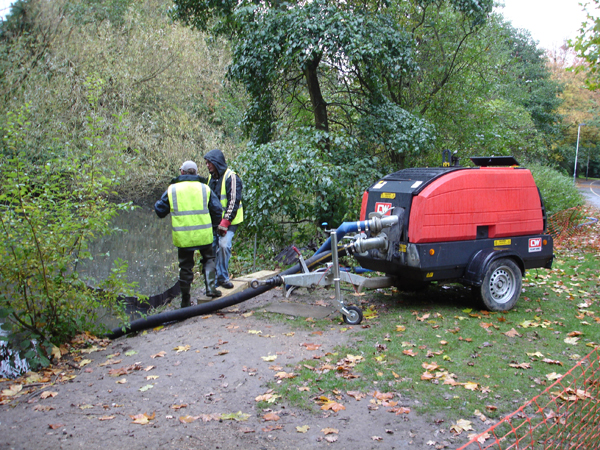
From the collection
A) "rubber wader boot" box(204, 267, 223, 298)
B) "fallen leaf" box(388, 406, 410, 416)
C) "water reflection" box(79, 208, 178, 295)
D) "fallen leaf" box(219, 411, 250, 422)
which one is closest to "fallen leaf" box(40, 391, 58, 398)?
"fallen leaf" box(219, 411, 250, 422)

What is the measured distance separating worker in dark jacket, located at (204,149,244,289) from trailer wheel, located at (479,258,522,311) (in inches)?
144

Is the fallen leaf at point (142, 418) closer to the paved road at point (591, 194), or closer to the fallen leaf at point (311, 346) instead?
the fallen leaf at point (311, 346)

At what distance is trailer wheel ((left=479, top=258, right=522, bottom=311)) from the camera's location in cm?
675

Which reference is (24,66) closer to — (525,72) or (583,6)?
(583,6)

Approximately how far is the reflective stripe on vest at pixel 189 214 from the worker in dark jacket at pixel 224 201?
A: 1.40 feet

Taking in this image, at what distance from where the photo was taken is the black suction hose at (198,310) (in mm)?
6832

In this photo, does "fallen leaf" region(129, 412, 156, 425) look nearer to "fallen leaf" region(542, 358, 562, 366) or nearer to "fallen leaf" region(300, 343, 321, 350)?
"fallen leaf" region(300, 343, 321, 350)

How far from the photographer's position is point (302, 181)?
9.59 metres

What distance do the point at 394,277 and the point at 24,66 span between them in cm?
1561

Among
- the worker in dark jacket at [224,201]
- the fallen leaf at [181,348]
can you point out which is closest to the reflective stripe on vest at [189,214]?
the worker in dark jacket at [224,201]

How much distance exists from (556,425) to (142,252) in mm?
14570

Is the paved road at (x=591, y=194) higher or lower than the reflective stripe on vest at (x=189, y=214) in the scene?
lower

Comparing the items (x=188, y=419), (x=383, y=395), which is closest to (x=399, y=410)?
(x=383, y=395)

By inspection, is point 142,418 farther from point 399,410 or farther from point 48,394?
point 399,410
